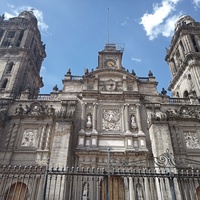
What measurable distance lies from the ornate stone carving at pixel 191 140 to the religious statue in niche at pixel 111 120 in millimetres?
5430

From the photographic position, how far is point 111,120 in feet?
57.8

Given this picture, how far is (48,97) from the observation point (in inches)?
769

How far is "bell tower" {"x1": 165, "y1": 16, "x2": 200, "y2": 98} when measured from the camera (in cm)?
2191

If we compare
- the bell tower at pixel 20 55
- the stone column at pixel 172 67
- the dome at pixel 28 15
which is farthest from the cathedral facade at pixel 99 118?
the dome at pixel 28 15

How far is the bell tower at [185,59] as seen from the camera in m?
21.9

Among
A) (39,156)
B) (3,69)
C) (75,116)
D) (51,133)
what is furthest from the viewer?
(3,69)

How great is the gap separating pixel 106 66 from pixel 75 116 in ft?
23.6

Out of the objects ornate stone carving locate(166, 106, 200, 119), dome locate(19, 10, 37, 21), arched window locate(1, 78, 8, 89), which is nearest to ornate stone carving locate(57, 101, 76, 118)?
arched window locate(1, 78, 8, 89)

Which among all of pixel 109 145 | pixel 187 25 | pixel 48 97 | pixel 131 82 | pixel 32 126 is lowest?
pixel 109 145

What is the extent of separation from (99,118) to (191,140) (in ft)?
24.5

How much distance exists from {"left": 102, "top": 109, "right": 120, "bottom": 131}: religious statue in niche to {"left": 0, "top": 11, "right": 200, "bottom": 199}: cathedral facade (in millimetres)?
81

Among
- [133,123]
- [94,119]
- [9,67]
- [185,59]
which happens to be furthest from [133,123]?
[9,67]

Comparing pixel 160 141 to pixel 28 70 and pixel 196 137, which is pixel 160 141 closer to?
pixel 196 137

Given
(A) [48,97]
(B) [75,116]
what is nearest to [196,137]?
(B) [75,116]
